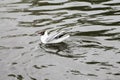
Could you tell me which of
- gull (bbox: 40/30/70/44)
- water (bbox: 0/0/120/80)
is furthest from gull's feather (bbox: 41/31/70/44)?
water (bbox: 0/0/120/80)

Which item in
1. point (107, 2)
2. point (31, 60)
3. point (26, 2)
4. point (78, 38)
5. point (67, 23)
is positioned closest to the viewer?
point (31, 60)

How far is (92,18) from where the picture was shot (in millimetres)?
20484

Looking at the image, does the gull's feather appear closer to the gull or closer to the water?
the gull

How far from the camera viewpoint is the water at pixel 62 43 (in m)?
13.9

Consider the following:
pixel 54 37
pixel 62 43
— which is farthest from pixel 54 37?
pixel 62 43

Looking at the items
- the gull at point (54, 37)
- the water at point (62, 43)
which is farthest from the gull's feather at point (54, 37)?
the water at point (62, 43)

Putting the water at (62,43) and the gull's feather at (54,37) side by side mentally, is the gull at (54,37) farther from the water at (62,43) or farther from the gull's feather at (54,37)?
the water at (62,43)

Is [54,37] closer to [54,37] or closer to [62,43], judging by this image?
[54,37]

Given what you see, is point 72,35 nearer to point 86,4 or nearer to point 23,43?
point 23,43

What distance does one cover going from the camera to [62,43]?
57.0ft

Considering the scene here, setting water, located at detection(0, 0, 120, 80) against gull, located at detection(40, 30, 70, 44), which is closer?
water, located at detection(0, 0, 120, 80)

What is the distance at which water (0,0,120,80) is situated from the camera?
13883mm

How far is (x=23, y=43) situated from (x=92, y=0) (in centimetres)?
816

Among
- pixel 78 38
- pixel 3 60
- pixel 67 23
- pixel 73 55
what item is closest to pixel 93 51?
pixel 73 55
